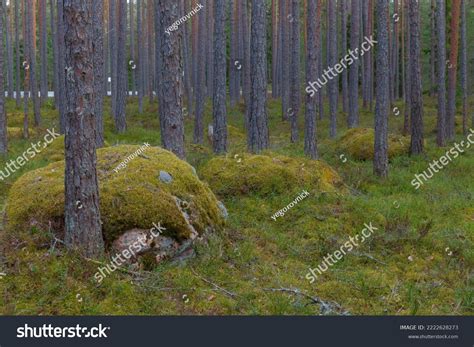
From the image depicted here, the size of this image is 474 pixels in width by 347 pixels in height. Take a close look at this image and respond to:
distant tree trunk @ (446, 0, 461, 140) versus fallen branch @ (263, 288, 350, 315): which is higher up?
distant tree trunk @ (446, 0, 461, 140)

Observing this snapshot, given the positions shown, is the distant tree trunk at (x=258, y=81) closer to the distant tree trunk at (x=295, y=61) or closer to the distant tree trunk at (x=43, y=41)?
the distant tree trunk at (x=295, y=61)

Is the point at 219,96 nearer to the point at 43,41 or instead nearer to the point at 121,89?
the point at 121,89

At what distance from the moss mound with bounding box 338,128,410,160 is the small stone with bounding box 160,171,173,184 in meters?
11.3

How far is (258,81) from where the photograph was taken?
14.5 m

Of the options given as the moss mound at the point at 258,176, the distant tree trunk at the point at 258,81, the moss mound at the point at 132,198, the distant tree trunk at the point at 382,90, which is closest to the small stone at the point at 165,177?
the moss mound at the point at 132,198

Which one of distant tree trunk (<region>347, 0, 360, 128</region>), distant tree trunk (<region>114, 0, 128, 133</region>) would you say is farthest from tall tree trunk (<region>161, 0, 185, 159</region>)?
distant tree trunk (<region>347, 0, 360, 128</region>)

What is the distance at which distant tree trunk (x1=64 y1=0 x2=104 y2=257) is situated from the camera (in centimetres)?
573

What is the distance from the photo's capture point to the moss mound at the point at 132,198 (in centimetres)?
650

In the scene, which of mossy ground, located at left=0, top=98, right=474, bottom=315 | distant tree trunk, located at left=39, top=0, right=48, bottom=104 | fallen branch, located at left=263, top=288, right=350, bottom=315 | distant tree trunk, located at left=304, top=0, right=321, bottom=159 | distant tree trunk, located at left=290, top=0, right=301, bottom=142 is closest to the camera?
mossy ground, located at left=0, top=98, right=474, bottom=315

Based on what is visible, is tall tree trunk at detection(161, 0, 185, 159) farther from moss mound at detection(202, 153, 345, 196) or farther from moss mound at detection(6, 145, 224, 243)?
moss mound at detection(6, 145, 224, 243)

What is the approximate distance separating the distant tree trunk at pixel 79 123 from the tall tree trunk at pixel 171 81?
154 inches
